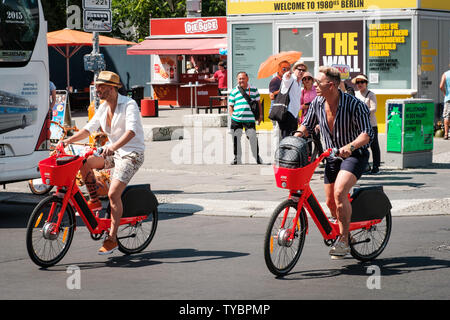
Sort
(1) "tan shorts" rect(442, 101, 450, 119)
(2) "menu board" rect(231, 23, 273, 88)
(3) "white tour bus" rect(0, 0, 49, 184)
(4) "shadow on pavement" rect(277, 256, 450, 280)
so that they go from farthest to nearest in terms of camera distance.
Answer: (2) "menu board" rect(231, 23, 273, 88)
(1) "tan shorts" rect(442, 101, 450, 119)
(3) "white tour bus" rect(0, 0, 49, 184)
(4) "shadow on pavement" rect(277, 256, 450, 280)

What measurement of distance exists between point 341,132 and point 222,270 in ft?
5.25

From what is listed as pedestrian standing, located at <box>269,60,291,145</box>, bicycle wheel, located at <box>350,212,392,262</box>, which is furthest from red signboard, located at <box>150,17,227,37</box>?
bicycle wheel, located at <box>350,212,392,262</box>

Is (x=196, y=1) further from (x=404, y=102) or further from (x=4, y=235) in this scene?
(x=4, y=235)

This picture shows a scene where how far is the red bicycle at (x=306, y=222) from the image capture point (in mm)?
7137

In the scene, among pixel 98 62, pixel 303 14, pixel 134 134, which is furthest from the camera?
pixel 303 14

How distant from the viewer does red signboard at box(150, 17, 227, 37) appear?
33.6 meters

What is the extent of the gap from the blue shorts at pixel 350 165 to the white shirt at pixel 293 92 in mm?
6323

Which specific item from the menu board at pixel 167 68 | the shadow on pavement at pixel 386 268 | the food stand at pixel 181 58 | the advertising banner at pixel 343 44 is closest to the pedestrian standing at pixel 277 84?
the advertising banner at pixel 343 44

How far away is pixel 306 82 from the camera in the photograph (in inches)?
563

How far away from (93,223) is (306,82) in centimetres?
700

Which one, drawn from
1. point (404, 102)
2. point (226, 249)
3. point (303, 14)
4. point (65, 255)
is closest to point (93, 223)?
point (65, 255)

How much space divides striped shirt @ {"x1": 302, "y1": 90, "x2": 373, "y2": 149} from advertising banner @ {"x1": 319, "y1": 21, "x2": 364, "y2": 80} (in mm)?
12942

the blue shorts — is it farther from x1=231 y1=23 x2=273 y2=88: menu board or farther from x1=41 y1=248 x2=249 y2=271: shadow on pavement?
x1=231 y1=23 x2=273 y2=88: menu board

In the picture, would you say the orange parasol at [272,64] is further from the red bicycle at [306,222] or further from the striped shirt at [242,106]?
the red bicycle at [306,222]
